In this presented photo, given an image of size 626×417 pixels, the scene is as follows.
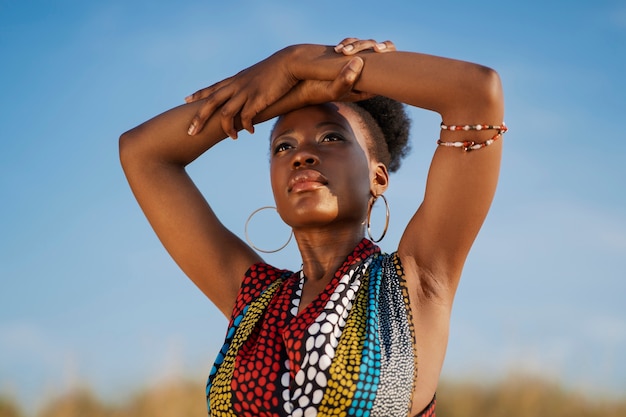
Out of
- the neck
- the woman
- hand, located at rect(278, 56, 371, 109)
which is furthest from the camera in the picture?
the neck

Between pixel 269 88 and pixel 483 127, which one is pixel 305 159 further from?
pixel 483 127

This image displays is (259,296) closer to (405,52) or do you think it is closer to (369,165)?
(369,165)

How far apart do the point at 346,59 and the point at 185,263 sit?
1.25 meters

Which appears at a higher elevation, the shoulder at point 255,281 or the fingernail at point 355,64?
the fingernail at point 355,64

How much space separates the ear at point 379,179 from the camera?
3934 millimetres

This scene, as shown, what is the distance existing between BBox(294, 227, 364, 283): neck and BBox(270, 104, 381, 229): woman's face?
6 cm

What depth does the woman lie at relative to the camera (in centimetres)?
334

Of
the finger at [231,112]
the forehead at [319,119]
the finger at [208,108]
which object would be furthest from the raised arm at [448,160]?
the finger at [208,108]

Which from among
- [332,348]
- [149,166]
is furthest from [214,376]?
[149,166]

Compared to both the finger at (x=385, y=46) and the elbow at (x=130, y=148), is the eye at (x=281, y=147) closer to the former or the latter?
the finger at (x=385, y=46)

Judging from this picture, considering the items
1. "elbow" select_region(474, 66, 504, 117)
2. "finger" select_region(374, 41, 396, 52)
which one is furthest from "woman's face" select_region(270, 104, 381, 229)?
"elbow" select_region(474, 66, 504, 117)

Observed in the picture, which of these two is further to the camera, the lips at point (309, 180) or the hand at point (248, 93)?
the hand at point (248, 93)

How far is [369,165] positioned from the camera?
154 inches

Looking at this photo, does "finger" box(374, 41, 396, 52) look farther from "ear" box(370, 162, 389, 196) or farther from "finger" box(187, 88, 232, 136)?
"finger" box(187, 88, 232, 136)
